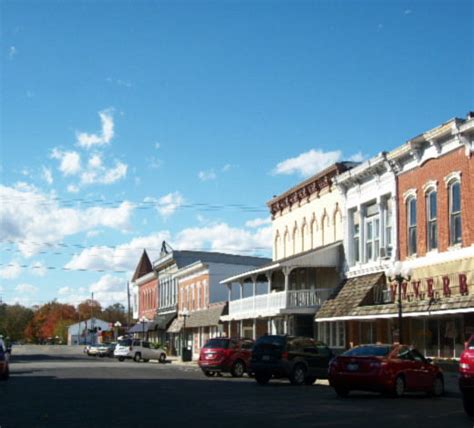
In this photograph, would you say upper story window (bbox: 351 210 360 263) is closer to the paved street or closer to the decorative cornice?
the decorative cornice

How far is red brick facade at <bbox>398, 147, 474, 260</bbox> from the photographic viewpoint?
96.1ft

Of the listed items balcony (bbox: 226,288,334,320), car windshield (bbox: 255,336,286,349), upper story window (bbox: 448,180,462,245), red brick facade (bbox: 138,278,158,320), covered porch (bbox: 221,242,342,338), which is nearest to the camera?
car windshield (bbox: 255,336,286,349)

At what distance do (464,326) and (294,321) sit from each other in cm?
1514

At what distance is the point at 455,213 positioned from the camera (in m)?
30.4

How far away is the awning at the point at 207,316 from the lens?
56531 millimetres

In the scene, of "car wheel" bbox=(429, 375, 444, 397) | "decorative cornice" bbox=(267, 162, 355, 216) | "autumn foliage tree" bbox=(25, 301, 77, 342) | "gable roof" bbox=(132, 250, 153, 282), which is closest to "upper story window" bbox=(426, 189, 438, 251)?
"decorative cornice" bbox=(267, 162, 355, 216)

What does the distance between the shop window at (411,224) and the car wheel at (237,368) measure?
801 cm

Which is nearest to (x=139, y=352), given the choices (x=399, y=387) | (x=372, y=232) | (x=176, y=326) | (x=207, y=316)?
(x=207, y=316)

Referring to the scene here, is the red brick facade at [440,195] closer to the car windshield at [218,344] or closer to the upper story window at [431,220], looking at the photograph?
the upper story window at [431,220]

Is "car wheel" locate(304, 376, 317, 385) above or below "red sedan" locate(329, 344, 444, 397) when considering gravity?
below

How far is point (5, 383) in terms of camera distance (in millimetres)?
28125

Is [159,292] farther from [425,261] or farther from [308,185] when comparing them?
[425,261]

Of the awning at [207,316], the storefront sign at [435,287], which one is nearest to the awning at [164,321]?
the awning at [207,316]

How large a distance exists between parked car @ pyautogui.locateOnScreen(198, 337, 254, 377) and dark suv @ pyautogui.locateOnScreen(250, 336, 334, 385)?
4.77 metres
